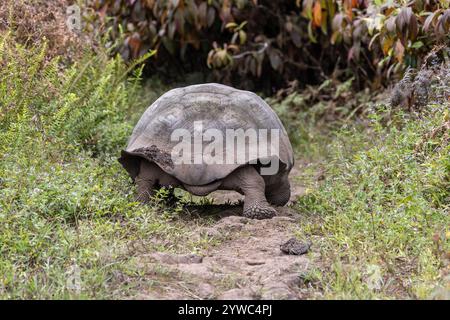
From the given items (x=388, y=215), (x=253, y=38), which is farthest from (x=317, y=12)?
(x=388, y=215)

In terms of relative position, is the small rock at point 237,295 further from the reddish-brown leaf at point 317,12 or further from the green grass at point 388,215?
the reddish-brown leaf at point 317,12

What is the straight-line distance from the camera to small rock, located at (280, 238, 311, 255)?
4.78 m

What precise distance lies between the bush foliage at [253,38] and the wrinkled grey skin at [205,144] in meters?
3.13

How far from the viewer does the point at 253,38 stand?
422 inches

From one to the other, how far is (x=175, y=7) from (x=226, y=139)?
4.32 meters

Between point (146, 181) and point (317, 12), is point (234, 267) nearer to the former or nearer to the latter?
point (146, 181)

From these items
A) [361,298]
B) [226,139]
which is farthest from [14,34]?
[361,298]

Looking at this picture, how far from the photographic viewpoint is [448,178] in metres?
5.43

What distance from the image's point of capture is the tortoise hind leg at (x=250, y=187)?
573cm

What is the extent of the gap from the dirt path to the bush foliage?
4.04m

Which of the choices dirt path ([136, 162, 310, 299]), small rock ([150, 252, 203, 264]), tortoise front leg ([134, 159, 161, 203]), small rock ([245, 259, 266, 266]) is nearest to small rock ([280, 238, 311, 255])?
dirt path ([136, 162, 310, 299])

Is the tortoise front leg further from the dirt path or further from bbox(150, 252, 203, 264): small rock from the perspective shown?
bbox(150, 252, 203, 264): small rock

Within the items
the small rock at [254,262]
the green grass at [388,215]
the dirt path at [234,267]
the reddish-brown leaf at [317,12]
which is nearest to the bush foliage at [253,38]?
the reddish-brown leaf at [317,12]

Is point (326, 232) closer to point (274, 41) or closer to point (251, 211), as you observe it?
point (251, 211)
